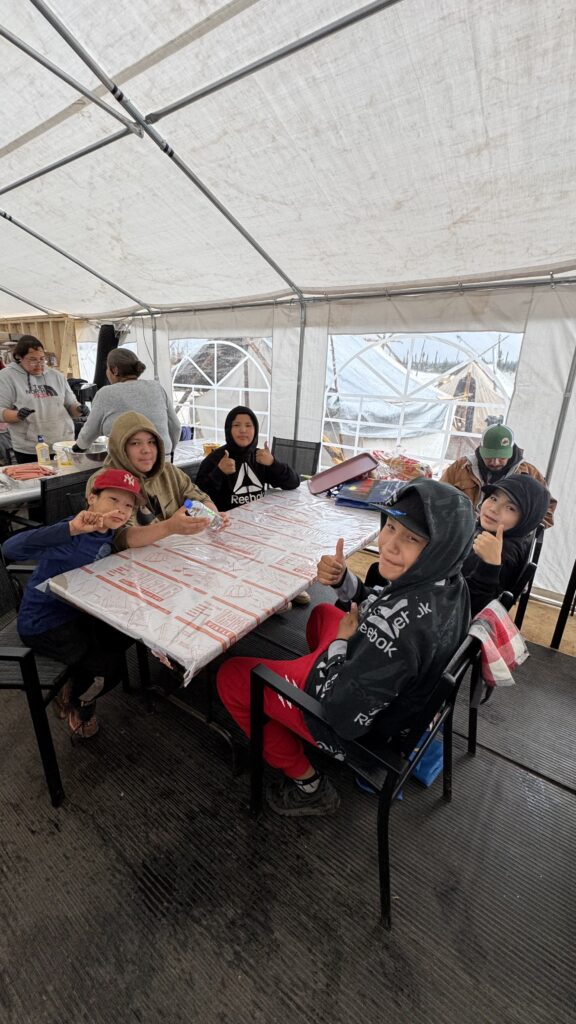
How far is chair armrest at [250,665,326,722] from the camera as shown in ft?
3.44

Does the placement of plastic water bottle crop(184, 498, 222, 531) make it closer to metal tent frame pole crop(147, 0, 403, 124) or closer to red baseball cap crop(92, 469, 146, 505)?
red baseball cap crop(92, 469, 146, 505)

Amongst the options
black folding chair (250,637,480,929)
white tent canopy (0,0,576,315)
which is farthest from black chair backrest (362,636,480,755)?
white tent canopy (0,0,576,315)

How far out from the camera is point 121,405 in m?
2.65

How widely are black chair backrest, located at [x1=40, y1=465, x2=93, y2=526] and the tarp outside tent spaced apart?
1795 millimetres

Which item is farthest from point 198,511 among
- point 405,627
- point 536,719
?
point 536,719

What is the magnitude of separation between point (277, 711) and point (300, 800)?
45 cm

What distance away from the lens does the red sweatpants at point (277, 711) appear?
1.28 metres

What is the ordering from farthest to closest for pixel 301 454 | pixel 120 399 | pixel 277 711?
pixel 301 454 < pixel 120 399 < pixel 277 711

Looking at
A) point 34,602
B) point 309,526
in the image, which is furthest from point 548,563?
point 34,602

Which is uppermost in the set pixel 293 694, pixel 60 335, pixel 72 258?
pixel 72 258

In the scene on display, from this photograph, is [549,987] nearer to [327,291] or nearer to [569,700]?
[569,700]

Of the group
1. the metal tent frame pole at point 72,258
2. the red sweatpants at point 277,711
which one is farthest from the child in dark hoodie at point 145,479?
the metal tent frame pole at point 72,258

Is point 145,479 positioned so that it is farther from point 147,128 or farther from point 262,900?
point 147,128

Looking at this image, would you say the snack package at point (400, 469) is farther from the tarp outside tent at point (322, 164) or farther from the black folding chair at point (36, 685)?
the black folding chair at point (36, 685)
